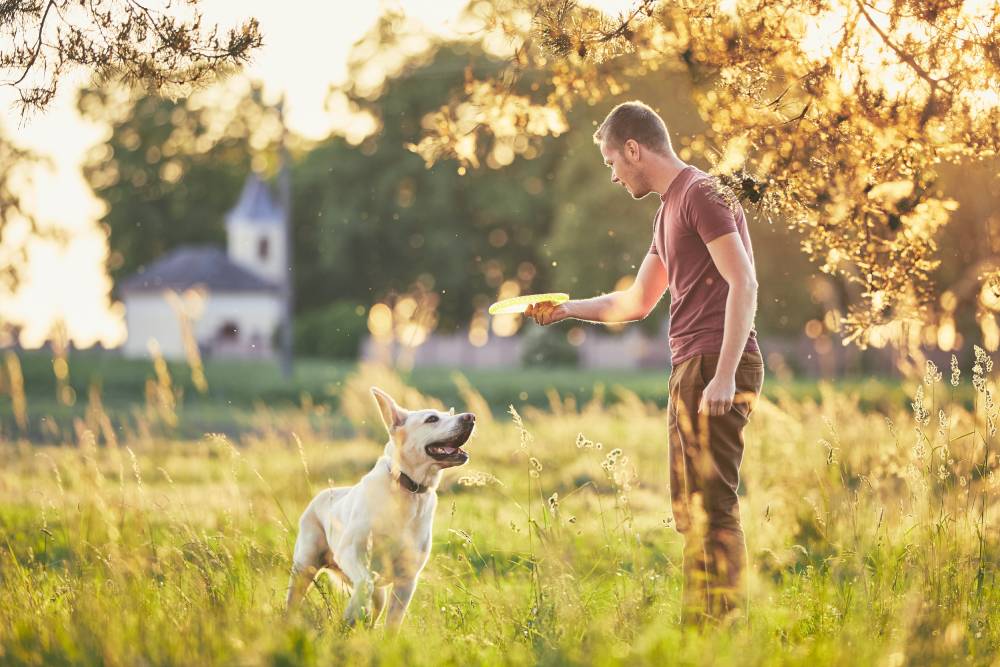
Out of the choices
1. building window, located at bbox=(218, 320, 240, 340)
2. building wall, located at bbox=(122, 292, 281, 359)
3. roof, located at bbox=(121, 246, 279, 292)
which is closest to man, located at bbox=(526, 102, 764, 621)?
building wall, located at bbox=(122, 292, 281, 359)

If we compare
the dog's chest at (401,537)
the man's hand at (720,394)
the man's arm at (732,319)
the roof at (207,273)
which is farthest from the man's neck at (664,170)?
the roof at (207,273)

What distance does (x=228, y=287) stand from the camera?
225 feet

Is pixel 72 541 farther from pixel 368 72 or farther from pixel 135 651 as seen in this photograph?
pixel 368 72

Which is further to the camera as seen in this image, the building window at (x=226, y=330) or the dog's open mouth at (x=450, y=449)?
the building window at (x=226, y=330)

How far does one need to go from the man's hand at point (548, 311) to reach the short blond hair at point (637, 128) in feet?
3.22

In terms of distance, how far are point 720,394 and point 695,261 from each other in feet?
1.98

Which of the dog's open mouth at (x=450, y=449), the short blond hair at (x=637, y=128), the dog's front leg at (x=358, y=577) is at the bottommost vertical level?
the dog's front leg at (x=358, y=577)

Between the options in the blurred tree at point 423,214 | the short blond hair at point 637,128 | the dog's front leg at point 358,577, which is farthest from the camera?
the blurred tree at point 423,214

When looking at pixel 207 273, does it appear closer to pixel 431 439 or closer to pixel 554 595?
pixel 431 439

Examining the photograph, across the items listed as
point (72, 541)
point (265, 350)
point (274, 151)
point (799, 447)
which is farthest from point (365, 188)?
point (72, 541)

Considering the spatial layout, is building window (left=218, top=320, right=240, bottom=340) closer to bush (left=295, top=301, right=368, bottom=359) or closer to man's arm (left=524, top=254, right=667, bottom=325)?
bush (left=295, top=301, right=368, bottom=359)

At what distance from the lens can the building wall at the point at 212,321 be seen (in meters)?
65.6

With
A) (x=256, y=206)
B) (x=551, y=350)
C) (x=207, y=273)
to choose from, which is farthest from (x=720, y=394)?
(x=207, y=273)

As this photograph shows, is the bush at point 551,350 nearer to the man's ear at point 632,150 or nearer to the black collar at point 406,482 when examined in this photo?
the black collar at point 406,482
